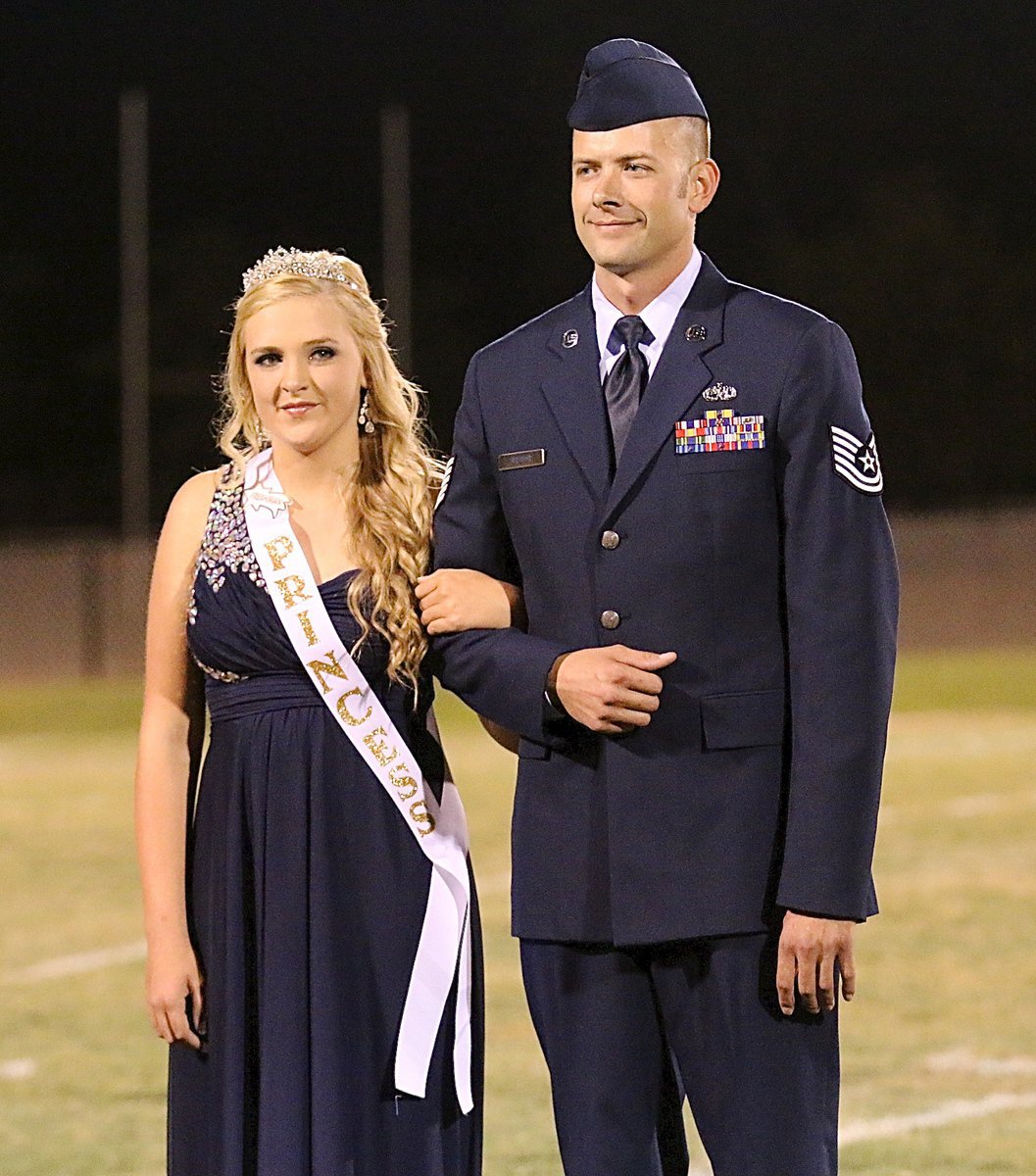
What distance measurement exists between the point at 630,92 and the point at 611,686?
0.63 metres

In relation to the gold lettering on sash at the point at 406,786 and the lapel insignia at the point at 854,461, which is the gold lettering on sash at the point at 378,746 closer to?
the gold lettering on sash at the point at 406,786

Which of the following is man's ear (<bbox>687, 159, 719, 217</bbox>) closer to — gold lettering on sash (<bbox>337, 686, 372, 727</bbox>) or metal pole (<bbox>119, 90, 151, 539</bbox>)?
gold lettering on sash (<bbox>337, 686, 372, 727</bbox>)

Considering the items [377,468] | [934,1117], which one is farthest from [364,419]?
[934,1117]

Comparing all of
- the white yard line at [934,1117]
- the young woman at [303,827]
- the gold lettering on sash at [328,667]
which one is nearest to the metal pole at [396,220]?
the white yard line at [934,1117]

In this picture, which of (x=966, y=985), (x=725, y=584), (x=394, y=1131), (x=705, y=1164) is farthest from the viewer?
(x=966, y=985)

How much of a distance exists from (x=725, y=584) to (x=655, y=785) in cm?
23

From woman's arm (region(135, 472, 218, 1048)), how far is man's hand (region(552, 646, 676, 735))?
644mm

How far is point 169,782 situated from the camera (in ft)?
9.29

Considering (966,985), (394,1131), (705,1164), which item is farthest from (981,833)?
(394,1131)

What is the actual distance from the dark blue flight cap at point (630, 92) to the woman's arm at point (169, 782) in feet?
2.61

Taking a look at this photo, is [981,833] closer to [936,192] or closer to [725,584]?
[725,584]

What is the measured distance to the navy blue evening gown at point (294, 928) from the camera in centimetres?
278

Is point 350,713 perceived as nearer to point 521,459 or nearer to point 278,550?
point 278,550

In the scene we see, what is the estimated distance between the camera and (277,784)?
2.82 m
